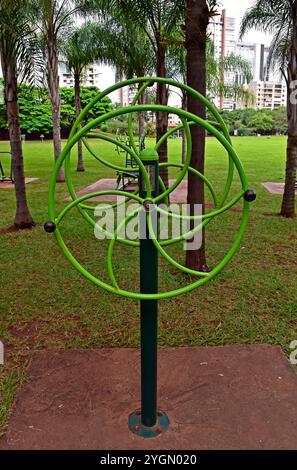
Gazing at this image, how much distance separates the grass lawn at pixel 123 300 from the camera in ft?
11.6

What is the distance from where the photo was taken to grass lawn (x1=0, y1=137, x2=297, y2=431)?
3547mm

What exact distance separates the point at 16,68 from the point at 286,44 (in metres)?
6.58

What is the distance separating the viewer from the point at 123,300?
14.2ft

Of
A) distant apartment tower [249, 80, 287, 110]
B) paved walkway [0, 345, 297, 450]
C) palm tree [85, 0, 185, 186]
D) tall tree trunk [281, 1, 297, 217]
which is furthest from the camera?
distant apartment tower [249, 80, 287, 110]

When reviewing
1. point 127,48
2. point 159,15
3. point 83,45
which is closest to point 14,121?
point 159,15

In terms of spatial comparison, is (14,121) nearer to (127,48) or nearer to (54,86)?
(127,48)

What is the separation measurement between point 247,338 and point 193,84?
2550 millimetres

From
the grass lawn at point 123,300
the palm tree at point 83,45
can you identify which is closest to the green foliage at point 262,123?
the palm tree at point 83,45

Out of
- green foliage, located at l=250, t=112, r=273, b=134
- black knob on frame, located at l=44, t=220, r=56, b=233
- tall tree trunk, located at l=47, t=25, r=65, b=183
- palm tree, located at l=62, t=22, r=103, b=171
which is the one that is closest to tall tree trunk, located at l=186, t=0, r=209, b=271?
black knob on frame, located at l=44, t=220, r=56, b=233

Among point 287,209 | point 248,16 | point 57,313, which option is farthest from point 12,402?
point 248,16

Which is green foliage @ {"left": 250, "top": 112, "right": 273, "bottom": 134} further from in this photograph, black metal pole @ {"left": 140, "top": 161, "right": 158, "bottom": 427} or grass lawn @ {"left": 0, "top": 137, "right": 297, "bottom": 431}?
black metal pole @ {"left": 140, "top": 161, "right": 158, "bottom": 427}

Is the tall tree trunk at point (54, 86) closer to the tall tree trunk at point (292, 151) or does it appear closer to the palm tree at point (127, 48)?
the palm tree at point (127, 48)

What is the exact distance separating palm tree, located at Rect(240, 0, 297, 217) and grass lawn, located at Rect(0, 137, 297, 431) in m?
1.10
